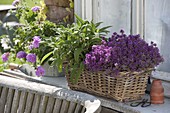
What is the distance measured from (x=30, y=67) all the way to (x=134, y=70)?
106cm

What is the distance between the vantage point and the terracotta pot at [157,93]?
7.81 feet

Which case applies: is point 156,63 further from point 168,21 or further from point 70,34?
point 70,34

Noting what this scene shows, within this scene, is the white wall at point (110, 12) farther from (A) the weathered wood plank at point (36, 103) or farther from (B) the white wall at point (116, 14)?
(A) the weathered wood plank at point (36, 103)

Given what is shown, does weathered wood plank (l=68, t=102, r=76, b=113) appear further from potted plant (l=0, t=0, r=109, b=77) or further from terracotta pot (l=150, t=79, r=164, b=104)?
terracotta pot (l=150, t=79, r=164, b=104)

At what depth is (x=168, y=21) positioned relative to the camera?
2482 mm

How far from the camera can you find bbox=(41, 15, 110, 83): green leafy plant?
8.10 ft

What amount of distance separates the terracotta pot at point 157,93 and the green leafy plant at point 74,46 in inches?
15.5

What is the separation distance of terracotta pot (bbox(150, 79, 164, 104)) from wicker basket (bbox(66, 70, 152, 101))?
0.17ft

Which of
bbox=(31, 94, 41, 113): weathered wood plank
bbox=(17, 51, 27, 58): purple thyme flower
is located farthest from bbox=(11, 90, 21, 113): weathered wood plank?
bbox=(17, 51, 27, 58): purple thyme flower

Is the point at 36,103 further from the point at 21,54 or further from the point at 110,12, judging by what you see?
the point at 110,12

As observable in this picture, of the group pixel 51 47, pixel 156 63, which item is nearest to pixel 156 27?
pixel 156 63

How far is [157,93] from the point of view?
93.7 inches

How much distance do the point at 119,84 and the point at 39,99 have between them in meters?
0.43

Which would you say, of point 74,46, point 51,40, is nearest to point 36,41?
point 51,40
